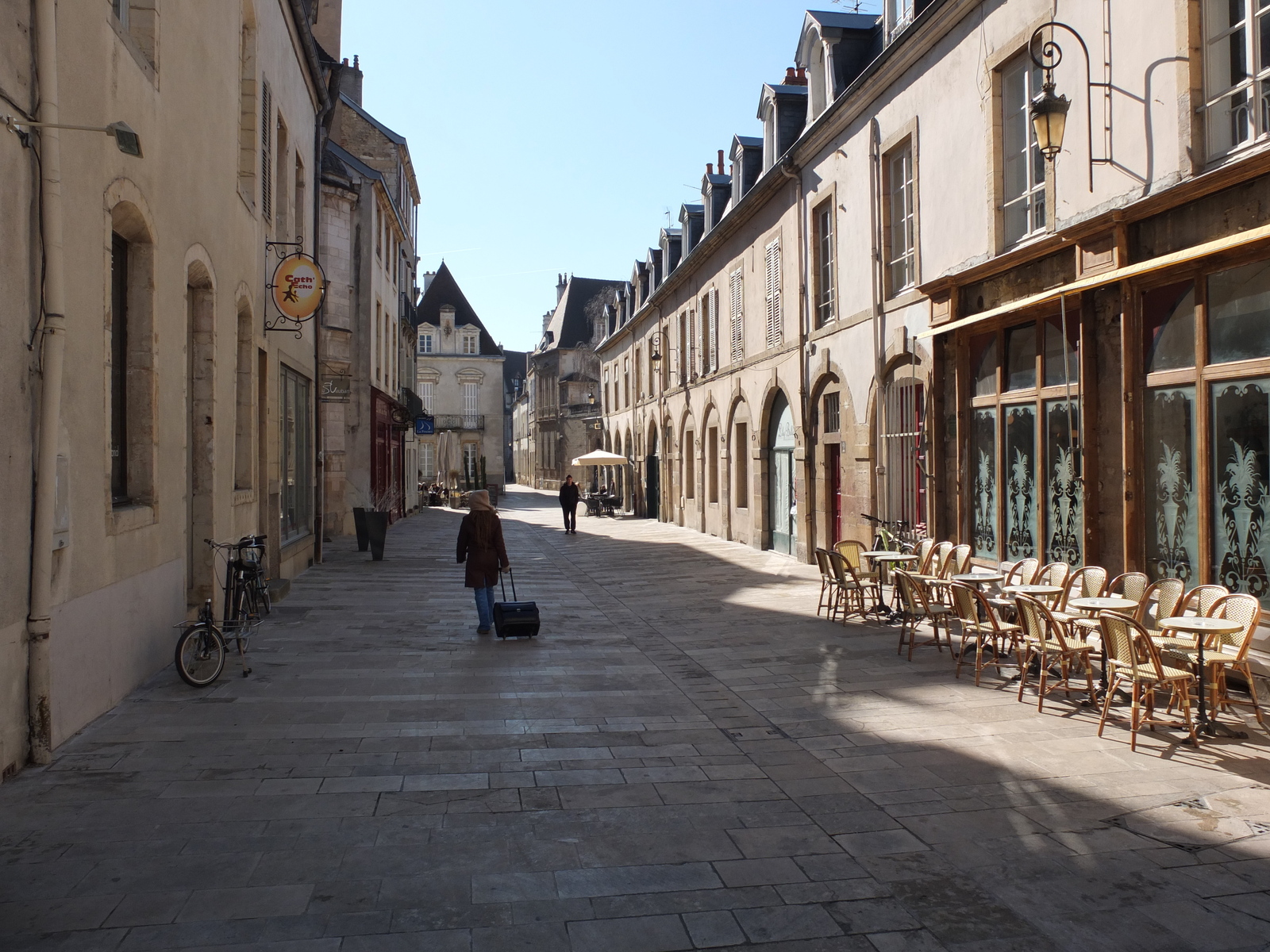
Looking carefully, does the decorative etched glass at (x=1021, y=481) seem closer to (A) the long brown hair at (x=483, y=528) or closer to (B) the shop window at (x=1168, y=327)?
(B) the shop window at (x=1168, y=327)

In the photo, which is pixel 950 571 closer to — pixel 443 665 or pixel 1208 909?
pixel 443 665

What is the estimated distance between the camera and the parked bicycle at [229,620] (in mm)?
7441

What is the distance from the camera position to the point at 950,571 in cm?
1030

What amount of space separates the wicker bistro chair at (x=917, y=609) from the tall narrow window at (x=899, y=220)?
5033mm

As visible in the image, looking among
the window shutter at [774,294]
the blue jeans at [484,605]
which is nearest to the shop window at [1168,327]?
the blue jeans at [484,605]

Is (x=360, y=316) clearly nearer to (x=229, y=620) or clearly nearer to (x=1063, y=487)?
(x=229, y=620)

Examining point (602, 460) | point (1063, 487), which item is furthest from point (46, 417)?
point (602, 460)

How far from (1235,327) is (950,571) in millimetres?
3969

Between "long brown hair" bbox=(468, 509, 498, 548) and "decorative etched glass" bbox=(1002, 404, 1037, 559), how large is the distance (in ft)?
17.5

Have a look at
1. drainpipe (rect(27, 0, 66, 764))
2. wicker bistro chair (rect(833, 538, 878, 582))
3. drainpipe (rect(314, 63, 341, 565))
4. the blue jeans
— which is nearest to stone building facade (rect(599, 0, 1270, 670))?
wicker bistro chair (rect(833, 538, 878, 582))

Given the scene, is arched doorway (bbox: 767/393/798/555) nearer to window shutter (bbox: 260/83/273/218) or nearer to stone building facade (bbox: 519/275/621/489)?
window shutter (bbox: 260/83/273/218)

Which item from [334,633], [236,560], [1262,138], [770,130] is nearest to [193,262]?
[236,560]

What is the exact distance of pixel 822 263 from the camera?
53.7ft

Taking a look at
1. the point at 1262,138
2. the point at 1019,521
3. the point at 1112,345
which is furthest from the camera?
the point at 1019,521
